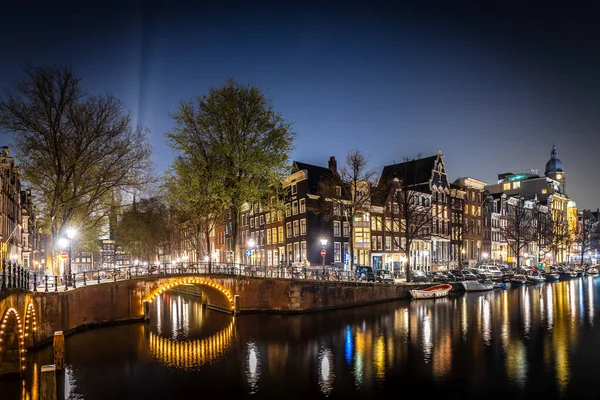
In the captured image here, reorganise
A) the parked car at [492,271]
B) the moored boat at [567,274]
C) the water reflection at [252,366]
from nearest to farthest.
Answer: the water reflection at [252,366], the parked car at [492,271], the moored boat at [567,274]

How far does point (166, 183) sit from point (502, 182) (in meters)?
125

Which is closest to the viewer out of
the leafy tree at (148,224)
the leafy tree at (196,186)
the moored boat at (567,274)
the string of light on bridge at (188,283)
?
the string of light on bridge at (188,283)

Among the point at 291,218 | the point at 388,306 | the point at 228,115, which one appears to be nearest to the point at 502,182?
the point at 291,218

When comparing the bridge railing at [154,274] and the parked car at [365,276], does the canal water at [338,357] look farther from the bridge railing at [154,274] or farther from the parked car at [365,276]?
the parked car at [365,276]

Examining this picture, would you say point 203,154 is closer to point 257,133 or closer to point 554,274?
point 257,133

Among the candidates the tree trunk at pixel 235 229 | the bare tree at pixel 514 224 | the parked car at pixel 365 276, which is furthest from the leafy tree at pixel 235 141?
the bare tree at pixel 514 224

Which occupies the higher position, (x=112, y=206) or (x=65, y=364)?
(x=112, y=206)

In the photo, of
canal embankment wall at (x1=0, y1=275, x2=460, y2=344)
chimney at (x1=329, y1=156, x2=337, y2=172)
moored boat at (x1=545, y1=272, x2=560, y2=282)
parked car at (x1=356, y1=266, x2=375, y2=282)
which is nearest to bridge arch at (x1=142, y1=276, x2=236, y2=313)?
canal embankment wall at (x1=0, y1=275, x2=460, y2=344)

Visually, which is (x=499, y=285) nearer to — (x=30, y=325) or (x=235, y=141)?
(x=235, y=141)

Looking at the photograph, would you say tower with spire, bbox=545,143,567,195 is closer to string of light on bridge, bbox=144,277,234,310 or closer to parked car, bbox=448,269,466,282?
parked car, bbox=448,269,466,282

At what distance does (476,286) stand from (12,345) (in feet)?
180

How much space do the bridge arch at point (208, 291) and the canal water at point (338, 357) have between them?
151 centimetres

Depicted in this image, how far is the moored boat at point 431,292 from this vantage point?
54.4 meters

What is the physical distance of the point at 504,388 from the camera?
23094mm
